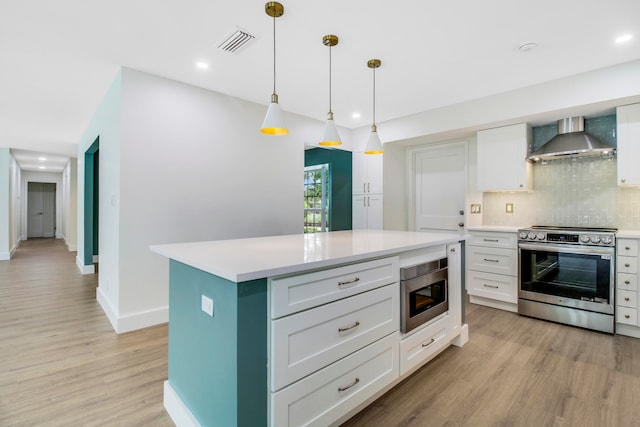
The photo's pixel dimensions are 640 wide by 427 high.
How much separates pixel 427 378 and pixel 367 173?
3360 mm

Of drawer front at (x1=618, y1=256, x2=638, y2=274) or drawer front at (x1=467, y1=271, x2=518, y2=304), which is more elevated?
drawer front at (x1=618, y1=256, x2=638, y2=274)

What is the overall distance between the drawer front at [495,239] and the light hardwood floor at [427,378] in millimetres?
811

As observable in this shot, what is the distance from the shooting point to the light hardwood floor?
1767mm

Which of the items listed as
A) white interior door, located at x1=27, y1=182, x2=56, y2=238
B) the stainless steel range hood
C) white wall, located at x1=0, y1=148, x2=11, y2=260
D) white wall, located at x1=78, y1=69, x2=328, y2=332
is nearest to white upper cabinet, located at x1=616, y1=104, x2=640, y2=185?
the stainless steel range hood

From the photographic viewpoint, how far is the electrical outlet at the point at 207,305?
1.41 m

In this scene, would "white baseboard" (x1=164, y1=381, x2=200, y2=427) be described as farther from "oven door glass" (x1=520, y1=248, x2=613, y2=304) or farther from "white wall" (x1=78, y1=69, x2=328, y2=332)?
"oven door glass" (x1=520, y1=248, x2=613, y2=304)

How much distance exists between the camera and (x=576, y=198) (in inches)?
141

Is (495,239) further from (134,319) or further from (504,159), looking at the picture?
(134,319)

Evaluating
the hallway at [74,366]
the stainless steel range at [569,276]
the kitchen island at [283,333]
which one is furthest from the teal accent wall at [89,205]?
the stainless steel range at [569,276]

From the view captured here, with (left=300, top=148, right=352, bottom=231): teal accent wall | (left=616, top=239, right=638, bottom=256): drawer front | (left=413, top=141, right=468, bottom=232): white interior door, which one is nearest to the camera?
(left=616, top=239, right=638, bottom=256): drawer front

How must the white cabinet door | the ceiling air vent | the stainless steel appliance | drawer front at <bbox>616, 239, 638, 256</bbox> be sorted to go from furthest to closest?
1. the white cabinet door
2. drawer front at <bbox>616, 239, 638, 256</bbox>
3. the ceiling air vent
4. the stainless steel appliance

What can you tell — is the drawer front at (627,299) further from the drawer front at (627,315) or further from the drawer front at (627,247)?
the drawer front at (627,247)

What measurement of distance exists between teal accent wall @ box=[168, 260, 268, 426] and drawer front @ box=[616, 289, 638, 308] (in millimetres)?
3409

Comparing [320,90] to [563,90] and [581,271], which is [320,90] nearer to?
[563,90]
